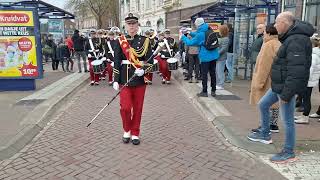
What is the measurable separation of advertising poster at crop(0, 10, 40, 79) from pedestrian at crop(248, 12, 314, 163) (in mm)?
7057

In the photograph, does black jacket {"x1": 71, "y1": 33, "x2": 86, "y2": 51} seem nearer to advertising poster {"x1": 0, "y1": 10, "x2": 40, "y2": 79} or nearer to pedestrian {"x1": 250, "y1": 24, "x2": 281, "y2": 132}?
advertising poster {"x1": 0, "y1": 10, "x2": 40, "y2": 79}

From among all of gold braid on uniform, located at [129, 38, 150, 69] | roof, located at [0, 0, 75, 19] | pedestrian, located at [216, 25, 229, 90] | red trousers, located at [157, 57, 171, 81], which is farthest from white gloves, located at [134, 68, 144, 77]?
red trousers, located at [157, 57, 171, 81]

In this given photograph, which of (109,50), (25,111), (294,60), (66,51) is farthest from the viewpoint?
(66,51)

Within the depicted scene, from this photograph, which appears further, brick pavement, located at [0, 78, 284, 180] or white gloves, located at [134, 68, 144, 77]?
white gloves, located at [134, 68, 144, 77]

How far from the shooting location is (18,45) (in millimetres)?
9258

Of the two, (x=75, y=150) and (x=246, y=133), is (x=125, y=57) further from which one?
(x=246, y=133)

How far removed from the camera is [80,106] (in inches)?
321

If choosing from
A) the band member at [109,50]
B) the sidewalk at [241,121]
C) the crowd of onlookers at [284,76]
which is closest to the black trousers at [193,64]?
the sidewalk at [241,121]

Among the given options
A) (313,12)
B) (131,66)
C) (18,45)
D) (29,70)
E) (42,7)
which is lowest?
(29,70)

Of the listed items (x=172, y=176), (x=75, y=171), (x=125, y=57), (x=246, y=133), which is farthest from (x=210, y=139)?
(x=75, y=171)

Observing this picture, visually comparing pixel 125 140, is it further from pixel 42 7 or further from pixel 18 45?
pixel 42 7

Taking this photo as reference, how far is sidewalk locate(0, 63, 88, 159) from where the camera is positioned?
5.36 m

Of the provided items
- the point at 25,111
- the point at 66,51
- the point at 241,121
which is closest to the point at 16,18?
the point at 25,111

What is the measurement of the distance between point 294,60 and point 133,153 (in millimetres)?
2557
